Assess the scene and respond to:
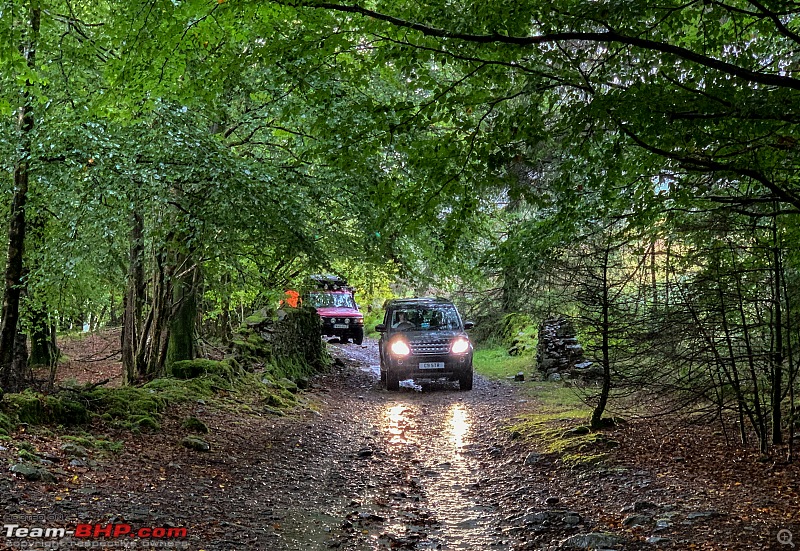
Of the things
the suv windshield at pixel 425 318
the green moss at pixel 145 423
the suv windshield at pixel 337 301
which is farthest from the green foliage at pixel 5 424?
the suv windshield at pixel 337 301

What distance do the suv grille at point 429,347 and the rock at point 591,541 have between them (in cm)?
790

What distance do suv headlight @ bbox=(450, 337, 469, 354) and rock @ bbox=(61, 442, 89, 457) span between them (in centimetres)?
786

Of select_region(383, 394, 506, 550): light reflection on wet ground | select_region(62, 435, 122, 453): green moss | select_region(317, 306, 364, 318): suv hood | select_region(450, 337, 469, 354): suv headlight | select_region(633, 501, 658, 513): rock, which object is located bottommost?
select_region(383, 394, 506, 550): light reflection on wet ground

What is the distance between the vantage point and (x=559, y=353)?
46.4ft

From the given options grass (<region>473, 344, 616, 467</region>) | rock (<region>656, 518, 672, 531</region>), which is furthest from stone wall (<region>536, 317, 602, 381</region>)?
rock (<region>656, 518, 672, 531</region>)

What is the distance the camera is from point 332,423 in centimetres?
954

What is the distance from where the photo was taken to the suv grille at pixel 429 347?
40.2 ft

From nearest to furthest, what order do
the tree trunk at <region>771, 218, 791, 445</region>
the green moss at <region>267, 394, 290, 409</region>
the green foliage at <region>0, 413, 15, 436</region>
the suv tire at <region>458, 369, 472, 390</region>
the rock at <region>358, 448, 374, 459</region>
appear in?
the tree trunk at <region>771, 218, 791, 445</region>
the green foliage at <region>0, 413, 15, 436</region>
the rock at <region>358, 448, 374, 459</region>
the green moss at <region>267, 394, 290, 409</region>
the suv tire at <region>458, 369, 472, 390</region>

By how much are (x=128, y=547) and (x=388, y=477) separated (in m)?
3.27

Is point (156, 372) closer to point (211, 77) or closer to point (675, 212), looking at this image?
point (211, 77)

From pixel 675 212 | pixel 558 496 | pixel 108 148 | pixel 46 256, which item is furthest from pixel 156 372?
pixel 675 212

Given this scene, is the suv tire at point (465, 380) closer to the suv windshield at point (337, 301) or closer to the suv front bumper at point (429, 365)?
the suv front bumper at point (429, 365)

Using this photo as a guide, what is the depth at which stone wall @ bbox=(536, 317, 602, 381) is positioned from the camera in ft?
43.5

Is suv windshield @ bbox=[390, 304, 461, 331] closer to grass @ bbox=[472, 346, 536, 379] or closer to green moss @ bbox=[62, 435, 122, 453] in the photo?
grass @ bbox=[472, 346, 536, 379]
